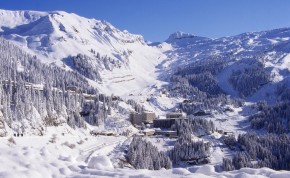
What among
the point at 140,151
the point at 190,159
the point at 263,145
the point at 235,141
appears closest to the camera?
the point at 140,151

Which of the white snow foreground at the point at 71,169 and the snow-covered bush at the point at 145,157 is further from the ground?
the white snow foreground at the point at 71,169

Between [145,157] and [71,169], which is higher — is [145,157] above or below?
below

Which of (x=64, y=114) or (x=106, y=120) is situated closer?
(x=64, y=114)

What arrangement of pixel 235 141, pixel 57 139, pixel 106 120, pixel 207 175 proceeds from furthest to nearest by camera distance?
pixel 106 120 < pixel 235 141 < pixel 57 139 < pixel 207 175

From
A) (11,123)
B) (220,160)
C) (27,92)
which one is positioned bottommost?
(220,160)

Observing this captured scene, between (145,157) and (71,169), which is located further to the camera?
(145,157)

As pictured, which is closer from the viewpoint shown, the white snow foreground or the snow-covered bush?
the white snow foreground

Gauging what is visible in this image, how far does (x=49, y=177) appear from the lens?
158ft

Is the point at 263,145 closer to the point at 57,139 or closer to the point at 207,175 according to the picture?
the point at 57,139

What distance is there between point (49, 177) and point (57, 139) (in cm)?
7783

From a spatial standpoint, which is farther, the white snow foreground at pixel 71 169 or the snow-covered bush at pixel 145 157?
the snow-covered bush at pixel 145 157

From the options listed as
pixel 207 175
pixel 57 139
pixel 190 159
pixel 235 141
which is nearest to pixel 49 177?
pixel 207 175

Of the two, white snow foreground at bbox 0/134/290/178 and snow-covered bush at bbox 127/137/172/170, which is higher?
white snow foreground at bbox 0/134/290/178

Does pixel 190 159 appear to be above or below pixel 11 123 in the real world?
below
